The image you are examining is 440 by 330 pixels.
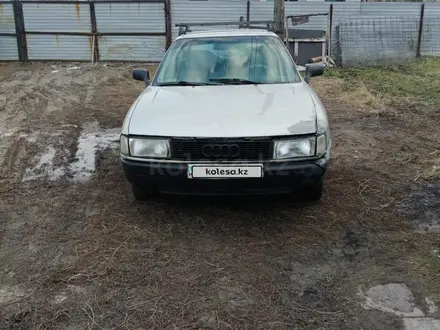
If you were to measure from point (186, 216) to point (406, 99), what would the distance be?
6.17 meters

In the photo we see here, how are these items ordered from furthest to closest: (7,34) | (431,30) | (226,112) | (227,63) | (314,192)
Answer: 1. (431,30)
2. (7,34)
3. (227,63)
4. (314,192)
5. (226,112)

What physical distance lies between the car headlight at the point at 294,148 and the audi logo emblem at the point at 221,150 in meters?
0.31

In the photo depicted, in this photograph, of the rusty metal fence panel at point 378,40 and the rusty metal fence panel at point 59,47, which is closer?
the rusty metal fence panel at point 378,40

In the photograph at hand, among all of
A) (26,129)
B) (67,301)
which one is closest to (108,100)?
(26,129)

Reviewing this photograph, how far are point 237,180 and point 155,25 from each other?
10632 millimetres

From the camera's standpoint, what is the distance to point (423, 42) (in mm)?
13539

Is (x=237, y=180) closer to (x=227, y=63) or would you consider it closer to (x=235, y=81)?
(x=235, y=81)

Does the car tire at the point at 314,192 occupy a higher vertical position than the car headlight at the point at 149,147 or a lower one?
lower

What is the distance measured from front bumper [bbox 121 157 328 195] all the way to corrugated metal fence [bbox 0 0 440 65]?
33.1 feet

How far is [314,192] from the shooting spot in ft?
13.6

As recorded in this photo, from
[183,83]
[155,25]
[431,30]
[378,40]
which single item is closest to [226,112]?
[183,83]

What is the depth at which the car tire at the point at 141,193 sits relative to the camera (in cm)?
421

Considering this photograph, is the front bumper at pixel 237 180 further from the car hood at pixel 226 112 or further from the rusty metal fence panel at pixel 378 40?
the rusty metal fence panel at pixel 378 40

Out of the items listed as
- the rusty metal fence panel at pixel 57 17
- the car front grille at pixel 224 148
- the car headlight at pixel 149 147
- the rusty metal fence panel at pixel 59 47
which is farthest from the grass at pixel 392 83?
the rusty metal fence panel at pixel 57 17
